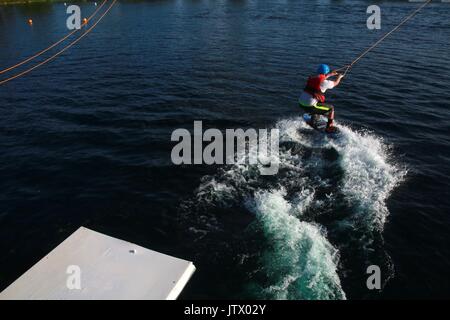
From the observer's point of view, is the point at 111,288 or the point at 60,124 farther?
the point at 60,124

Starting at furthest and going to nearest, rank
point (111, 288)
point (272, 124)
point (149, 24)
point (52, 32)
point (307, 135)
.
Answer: point (149, 24) → point (52, 32) → point (272, 124) → point (307, 135) → point (111, 288)

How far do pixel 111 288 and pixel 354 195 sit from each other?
1124cm

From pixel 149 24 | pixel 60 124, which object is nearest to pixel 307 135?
pixel 60 124

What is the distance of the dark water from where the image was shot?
13.4 meters

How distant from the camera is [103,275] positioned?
37.1 feet

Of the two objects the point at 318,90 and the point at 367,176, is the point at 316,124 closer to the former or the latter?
the point at 318,90

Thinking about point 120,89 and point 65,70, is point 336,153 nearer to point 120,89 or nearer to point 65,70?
point 120,89

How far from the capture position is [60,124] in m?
24.8

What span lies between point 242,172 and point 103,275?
9269mm

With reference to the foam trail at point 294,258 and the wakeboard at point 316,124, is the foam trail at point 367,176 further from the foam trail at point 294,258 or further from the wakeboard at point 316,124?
the foam trail at point 294,258

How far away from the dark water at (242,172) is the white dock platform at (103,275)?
1586 mm

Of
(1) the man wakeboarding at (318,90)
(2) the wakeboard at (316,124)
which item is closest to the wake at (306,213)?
(2) the wakeboard at (316,124)

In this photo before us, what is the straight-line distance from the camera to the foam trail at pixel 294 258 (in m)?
12.0

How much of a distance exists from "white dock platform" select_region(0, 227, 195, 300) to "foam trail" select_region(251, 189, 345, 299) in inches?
120
